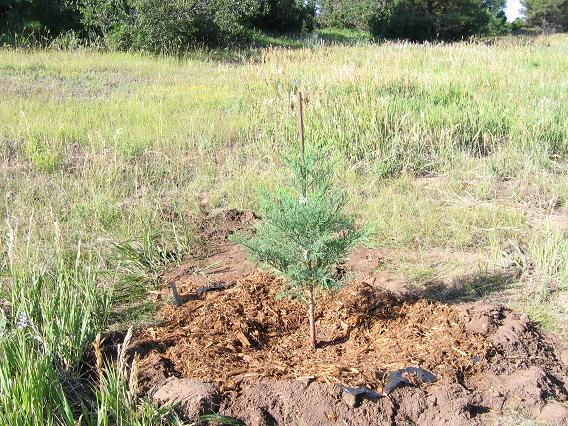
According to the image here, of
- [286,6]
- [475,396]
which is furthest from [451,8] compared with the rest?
[475,396]

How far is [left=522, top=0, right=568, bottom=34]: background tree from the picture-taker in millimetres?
44306

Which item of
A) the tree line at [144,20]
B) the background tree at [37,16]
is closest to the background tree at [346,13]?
the tree line at [144,20]

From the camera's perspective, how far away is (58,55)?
1373cm

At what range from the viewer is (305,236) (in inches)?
122

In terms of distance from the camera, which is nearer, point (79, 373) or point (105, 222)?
point (79, 373)

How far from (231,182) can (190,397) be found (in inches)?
129

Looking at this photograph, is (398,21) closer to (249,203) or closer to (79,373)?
(249,203)

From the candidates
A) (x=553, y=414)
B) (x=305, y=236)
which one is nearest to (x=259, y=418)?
(x=305, y=236)

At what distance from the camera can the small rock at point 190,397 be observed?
262 cm

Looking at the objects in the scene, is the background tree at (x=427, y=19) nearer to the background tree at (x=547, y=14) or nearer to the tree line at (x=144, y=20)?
the tree line at (x=144, y=20)

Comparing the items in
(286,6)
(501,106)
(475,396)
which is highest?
(286,6)

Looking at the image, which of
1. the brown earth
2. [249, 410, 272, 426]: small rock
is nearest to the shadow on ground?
the brown earth

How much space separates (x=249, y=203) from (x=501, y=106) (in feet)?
11.4

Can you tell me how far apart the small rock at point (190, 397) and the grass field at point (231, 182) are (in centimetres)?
11
